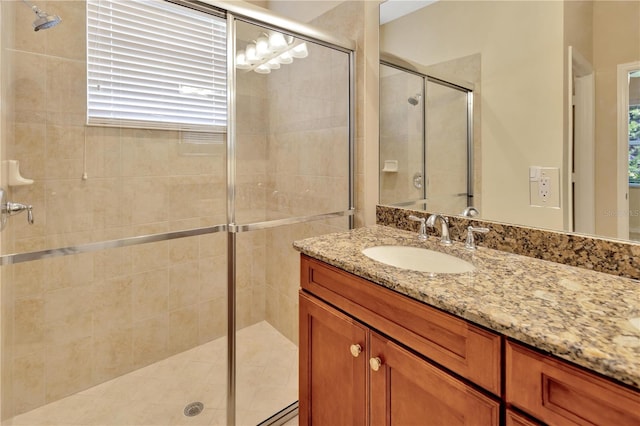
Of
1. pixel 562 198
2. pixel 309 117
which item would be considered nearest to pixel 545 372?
pixel 562 198

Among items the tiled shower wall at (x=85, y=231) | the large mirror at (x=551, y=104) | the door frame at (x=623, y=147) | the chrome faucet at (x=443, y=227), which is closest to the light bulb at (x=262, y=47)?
the tiled shower wall at (x=85, y=231)

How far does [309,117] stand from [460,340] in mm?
1458

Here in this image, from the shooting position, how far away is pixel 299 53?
1771mm

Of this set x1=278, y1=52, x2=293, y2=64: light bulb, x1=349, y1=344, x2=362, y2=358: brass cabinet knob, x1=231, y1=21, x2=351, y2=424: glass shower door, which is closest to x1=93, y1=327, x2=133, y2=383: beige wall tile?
x1=231, y1=21, x2=351, y2=424: glass shower door

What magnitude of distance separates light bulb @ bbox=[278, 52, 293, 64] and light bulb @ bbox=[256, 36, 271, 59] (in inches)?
3.5

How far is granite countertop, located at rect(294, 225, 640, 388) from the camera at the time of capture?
58 cm

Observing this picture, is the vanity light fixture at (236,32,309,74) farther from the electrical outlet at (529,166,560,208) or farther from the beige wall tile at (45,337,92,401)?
the beige wall tile at (45,337,92,401)

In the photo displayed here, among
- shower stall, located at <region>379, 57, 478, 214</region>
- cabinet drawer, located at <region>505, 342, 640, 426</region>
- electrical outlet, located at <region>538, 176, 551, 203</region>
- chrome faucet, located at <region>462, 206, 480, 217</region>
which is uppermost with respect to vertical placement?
shower stall, located at <region>379, 57, 478, 214</region>

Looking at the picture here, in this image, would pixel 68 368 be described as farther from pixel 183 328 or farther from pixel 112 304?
pixel 183 328

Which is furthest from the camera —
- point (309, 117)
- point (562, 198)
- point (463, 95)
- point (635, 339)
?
point (309, 117)

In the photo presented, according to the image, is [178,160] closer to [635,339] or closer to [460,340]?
[460,340]

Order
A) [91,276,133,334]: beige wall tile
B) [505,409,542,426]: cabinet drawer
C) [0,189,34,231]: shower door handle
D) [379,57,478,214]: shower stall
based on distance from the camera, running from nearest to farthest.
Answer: [505,409,542,426]: cabinet drawer < [0,189,34,231]: shower door handle < [379,57,478,214]: shower stall < [91,276,133,334]: beige wall tile

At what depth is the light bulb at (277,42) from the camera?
1.61m

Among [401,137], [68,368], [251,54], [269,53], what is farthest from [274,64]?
[68,368]
